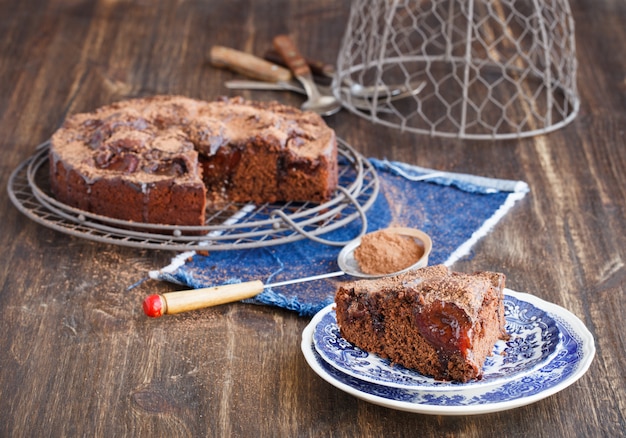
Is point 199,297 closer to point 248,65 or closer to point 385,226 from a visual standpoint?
point 385,226

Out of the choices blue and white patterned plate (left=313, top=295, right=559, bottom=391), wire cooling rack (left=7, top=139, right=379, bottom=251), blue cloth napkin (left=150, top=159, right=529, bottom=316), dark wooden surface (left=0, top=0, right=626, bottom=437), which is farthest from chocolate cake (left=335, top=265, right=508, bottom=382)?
wire cooling rack (left=7, top=139, right=379, bottom=251)

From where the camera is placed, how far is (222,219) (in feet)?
12.5

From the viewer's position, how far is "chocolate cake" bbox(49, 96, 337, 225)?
3557 mm

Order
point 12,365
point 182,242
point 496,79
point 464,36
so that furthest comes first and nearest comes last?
1. point 464,36
2. point 496,79
3. point 182,242
4. point 12,365

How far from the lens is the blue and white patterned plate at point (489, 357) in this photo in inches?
99.3

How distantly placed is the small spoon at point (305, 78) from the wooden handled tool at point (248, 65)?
0.23ft

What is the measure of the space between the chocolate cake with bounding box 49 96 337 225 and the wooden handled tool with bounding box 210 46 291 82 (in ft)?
3.16

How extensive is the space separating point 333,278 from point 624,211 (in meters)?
1.41

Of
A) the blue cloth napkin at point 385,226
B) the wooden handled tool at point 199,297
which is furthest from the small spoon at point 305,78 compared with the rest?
the wooden handled tool at point 199,297

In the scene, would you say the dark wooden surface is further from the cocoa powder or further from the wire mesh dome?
the cocoa powder

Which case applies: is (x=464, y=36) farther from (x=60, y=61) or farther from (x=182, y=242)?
(x=182, y=242)

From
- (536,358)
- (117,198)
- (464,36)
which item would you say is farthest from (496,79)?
(536,358)

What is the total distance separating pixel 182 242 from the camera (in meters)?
3.56

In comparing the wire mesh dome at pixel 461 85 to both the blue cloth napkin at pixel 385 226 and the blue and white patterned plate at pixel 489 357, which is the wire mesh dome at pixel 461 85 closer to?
the blue cloth napkin at pixel 385 226
